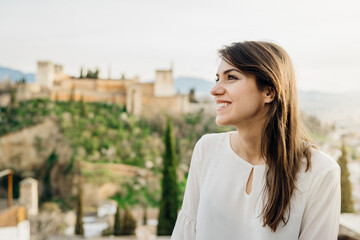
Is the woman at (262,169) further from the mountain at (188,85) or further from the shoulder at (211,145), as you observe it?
the mountain at (188,85)

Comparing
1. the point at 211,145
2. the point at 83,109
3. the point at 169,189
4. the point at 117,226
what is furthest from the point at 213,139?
the point at 83,109

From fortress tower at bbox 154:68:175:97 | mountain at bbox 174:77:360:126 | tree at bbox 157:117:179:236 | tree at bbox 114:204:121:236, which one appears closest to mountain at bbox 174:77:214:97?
fortress tower at bbox 154:68:175:97

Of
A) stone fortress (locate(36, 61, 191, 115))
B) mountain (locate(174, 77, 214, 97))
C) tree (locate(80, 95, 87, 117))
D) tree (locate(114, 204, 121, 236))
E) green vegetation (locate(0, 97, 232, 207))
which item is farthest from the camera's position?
mountain (locate(174, 77, 214, 97))

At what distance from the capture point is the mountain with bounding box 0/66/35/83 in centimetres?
1573

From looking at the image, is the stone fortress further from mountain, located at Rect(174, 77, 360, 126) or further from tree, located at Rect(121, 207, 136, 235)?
mountain, located at Rect(174, 77, 360, 126)

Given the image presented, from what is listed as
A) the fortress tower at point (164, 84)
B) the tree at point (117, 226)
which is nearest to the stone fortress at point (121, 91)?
the fortress tower at point (164, 84)

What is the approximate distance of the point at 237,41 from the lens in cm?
79

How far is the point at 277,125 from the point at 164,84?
18.2m

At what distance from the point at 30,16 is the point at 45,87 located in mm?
3774

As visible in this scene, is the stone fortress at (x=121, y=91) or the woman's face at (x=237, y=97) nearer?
the woman's face at (x=237, y=97)

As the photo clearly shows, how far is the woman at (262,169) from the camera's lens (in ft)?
2.29

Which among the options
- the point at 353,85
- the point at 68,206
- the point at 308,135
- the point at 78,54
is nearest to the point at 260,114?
the point at 308,135

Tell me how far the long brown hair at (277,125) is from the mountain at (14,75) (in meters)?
16.7

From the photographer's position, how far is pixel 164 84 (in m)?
18.8
